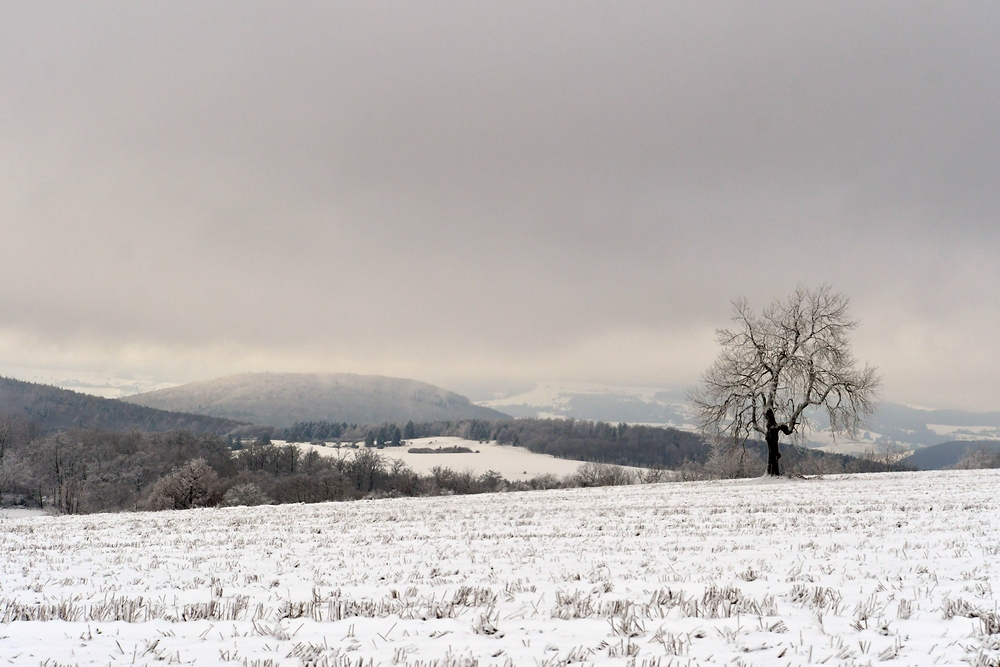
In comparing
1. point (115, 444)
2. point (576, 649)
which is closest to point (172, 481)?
point (576, 649)

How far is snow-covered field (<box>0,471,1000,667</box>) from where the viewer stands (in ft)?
17.4

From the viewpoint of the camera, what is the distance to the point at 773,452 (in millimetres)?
38000

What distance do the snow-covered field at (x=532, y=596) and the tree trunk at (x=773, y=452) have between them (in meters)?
23.0

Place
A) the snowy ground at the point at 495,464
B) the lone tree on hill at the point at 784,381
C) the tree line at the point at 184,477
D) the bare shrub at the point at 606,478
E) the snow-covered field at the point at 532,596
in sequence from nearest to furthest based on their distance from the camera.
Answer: the snow-covered field at the point at 532,596 → the lone tree on hill at the point at 784,381 → the tree line at the point at 184,477 → the bare shrub at the point at 606,478 → the snowy ground at the point at 495,464

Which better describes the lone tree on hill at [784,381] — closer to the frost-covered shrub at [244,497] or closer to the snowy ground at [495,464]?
the frost-covered shrub at [244,497]

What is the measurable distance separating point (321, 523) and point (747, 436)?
30.7m

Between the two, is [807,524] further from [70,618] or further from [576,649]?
[70,618]

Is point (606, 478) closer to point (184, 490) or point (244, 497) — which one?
point (244, 497)

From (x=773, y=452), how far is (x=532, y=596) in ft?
118

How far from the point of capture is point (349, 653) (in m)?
5.35

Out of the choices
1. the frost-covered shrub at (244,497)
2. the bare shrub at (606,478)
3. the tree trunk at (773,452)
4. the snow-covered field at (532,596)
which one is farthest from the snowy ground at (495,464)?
the snow-covered field at (532,596)

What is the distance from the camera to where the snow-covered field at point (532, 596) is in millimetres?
5312

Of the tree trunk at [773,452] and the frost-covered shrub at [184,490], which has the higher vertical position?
the tree trunk at [773,452]

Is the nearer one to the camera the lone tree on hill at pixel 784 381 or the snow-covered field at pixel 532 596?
the snow-covered field at pixel 532 596
